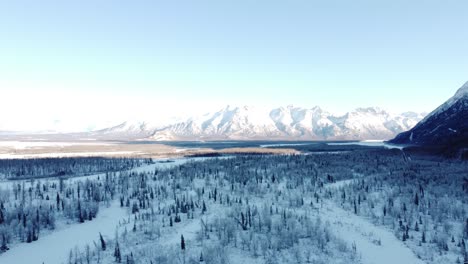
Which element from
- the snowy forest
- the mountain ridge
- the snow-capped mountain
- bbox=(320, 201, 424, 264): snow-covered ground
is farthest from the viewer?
the snow-capped mountain

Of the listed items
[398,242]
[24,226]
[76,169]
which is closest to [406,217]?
[398,242]

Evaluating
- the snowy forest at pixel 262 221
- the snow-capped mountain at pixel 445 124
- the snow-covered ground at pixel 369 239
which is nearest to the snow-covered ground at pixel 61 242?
the snowy forest at pixel 262 221

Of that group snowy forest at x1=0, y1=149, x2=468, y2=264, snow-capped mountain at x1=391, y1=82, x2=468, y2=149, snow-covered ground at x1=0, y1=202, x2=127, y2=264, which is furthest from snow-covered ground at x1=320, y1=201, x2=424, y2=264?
snow-capped mountain at x1=391, y1=82, x2=468, y2=149

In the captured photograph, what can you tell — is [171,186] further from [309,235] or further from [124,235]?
[309,235]

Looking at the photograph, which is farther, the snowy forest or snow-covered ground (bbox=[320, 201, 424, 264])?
the snowy forest

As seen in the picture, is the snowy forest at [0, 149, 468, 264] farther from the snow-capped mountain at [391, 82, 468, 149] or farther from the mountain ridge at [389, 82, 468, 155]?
the snow-capped mountain at [391, 82, 468, 149]

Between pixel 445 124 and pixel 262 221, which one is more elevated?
pixel 445 124

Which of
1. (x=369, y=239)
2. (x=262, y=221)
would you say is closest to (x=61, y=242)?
(x=262, y=221)

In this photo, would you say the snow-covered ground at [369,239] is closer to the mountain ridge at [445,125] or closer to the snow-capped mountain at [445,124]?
the mountain ridge at [445,125]

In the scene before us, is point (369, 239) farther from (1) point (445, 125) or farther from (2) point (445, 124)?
(2) point (445, 124)
